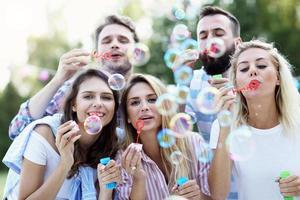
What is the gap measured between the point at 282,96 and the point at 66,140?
145cm

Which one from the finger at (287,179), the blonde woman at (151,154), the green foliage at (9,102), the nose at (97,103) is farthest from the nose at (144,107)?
the green foliage at (9,102)

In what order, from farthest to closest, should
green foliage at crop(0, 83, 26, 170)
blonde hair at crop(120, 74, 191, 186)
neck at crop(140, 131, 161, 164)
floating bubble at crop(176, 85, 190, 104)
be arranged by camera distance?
green foliage at crop(0, 83, 26, 170), floating bubble at crop(176, 85, 190, 104), neck at crop(140, 131, 161, 164), blonde hair at crop(120, 74, 191, 186)

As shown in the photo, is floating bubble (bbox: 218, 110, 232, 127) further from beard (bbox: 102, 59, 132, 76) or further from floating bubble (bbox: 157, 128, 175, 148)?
beard (bbox: 102, 59, 132, 76)

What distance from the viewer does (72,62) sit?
3.94m

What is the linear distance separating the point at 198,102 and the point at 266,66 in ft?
1.89

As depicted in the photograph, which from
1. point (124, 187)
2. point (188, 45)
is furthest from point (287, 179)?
point (188, 45)

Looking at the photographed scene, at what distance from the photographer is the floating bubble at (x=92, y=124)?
11.6 ft

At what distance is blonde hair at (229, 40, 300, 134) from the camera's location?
3.68 meters

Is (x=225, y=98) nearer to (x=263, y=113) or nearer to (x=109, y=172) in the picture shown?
(x=263, y=113)

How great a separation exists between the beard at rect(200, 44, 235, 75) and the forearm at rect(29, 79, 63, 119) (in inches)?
45.2

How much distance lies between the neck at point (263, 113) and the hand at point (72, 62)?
3.93 ft

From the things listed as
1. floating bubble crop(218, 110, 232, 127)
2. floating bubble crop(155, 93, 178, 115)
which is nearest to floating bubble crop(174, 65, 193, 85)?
floating bubble crop(155, 93, 178, 115)

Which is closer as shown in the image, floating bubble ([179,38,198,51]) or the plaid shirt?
the plaid shirt

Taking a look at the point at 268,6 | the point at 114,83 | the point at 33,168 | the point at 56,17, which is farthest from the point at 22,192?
the point at 56,17
